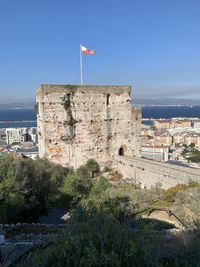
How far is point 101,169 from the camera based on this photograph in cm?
1889

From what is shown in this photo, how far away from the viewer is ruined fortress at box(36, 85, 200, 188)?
56.9ft

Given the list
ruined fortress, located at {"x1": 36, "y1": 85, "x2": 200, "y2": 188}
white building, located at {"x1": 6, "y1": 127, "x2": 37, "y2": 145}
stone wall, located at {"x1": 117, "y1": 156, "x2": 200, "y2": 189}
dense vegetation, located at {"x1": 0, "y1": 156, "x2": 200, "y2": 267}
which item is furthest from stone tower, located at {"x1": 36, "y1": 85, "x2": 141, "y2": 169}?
white building, located at {"x1": 6, "y1": 127, "x2": 37, "y2": 145}

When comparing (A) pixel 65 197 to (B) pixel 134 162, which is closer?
(A) pixel 65 197

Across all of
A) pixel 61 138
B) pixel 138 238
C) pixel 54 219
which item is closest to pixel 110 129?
pixel 61 138

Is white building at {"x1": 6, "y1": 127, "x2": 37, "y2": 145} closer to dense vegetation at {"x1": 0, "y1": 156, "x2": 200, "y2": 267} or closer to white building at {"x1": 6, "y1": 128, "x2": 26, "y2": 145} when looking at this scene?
white building at {"x1": 6, "y1": 128, "x2": 26, "y2": 145}

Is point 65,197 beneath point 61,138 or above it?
beneath

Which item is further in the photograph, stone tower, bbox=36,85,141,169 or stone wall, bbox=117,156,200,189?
stone tower, bbox=36,85,141,169

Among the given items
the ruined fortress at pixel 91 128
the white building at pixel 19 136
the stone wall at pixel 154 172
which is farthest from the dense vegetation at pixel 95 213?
the white building at pixel 19 136

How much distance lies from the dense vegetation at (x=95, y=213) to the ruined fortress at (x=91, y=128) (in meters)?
0.84

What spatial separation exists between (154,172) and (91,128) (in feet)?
14.2

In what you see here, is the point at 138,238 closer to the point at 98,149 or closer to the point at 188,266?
the point at 188,266

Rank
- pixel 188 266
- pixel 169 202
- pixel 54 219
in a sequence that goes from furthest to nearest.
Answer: pixel 54 219
pixel 169 202
pixel 188 266

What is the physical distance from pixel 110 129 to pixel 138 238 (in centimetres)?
1313

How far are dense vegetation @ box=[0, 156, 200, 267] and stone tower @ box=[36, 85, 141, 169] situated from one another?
0.87 metres
